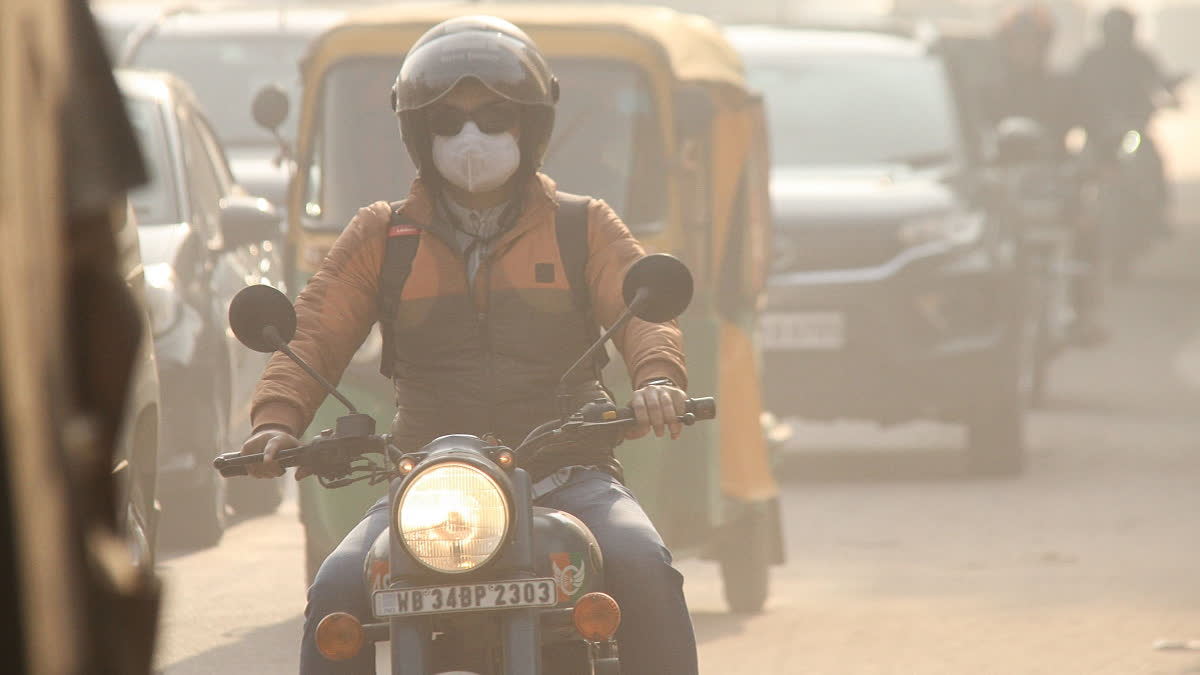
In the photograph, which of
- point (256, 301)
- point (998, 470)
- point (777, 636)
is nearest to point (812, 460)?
point (998, 470)

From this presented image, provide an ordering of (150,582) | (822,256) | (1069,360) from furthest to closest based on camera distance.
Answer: (1069,360), (822,256), (150,582)

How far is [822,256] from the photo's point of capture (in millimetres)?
14703

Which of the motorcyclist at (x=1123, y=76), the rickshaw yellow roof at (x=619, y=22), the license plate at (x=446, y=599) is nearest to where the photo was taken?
the license plate at (x=446, y=599)

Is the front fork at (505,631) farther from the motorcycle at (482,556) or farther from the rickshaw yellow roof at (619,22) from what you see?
the rickshaw yellow roof at (619,22)

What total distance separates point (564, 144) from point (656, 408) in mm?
4656

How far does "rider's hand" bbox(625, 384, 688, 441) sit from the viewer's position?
4.99 m

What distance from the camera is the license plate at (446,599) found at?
457 centimetres

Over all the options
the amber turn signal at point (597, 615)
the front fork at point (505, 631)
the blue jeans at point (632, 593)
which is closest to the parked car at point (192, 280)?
the blue jeans at point (632, 593)

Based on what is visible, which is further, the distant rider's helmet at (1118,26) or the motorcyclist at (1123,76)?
the motorcyclist at (1123,76)

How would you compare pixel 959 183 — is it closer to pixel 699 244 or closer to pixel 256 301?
pixel 699 244

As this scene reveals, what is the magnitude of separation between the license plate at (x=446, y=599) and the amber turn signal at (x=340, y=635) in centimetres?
26

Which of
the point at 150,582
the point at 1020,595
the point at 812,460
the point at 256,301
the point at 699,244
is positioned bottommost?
the point at 812,460

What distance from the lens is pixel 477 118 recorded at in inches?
228

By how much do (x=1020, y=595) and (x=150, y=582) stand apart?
3.24 metres
